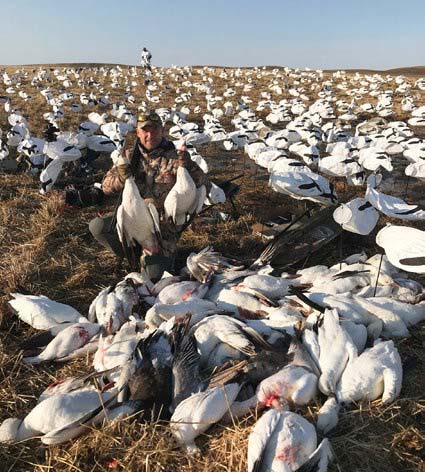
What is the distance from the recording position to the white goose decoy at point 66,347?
12.0 ft

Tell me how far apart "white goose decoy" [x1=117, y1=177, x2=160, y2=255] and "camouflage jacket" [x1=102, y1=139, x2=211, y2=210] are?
1.10 feet

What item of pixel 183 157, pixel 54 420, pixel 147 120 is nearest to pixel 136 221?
pixel 183 157

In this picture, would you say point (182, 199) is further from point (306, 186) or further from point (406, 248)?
point (406, 248)

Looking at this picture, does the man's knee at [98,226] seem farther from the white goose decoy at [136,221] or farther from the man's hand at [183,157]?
the man's hand at [183,157]

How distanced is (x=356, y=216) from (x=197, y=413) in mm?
2386

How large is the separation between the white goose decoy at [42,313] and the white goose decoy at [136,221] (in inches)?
41.3

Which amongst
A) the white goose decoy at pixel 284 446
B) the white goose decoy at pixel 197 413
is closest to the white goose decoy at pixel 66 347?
the white goose decoy at pixel 197 413

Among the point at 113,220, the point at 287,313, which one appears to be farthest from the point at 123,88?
the point at 287,313

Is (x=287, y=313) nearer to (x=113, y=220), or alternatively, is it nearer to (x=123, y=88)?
(x=113, y=220)

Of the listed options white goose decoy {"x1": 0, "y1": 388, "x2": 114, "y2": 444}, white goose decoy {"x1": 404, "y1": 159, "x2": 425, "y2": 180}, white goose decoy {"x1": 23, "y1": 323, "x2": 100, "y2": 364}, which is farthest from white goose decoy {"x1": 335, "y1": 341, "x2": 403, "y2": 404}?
white goose decoy {"x1": 404, "y1": 159, "x2": 425, "y2": 180}

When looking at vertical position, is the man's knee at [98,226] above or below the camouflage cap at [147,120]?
below

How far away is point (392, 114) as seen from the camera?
17.0 metres

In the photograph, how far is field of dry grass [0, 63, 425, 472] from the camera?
2.75m

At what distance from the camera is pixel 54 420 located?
2863 millimetres
